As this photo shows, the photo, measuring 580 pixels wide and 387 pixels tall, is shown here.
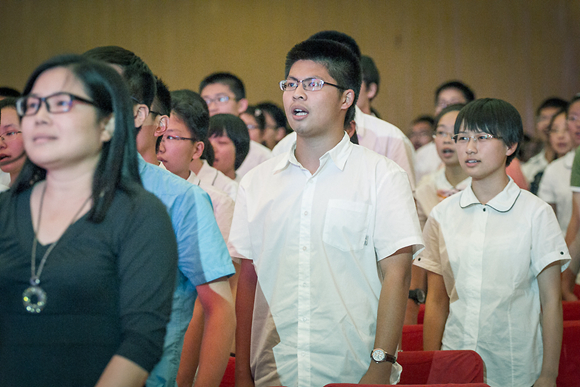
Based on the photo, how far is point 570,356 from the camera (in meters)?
2.14

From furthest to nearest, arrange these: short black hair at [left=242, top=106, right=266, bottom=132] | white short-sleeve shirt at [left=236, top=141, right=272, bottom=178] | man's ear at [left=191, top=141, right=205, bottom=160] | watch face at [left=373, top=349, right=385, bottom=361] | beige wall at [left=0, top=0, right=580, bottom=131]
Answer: beige wall at [left=0, top=0, right=580, bottom=131]
short black hair at [left=242, top=106, right=266, bottom=132]
white short-sleeve shirt at [left=236, top=141, right=272, bottom=178]
man's ear at [left=191, top=141, right=205, bottom=160]
watch face at [left=373, top=349, right=385, bottom=361]

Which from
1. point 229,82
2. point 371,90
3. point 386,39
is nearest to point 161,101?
point 371,90

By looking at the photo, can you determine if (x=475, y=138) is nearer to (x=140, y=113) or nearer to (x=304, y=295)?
(x=304, y=295)

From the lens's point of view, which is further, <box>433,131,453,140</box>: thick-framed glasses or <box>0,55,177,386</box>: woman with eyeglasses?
<box>433,131,453,140</box>: thick-framed glasses

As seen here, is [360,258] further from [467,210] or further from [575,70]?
[575,70]

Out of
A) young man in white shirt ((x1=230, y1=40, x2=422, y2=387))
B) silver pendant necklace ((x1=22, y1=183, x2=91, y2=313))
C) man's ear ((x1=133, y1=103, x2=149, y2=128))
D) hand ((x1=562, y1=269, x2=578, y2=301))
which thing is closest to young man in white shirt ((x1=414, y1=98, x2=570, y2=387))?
young man in white shirt ((x1=230, y1=40, x2=422, y2=387))

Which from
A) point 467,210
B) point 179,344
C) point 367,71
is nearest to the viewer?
point 179,344

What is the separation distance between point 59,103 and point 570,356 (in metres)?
2.01

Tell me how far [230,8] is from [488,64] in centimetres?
320

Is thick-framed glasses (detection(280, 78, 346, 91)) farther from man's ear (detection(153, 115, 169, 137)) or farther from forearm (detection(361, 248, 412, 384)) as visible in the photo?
forearm (detection(361, 248, 412, 384))

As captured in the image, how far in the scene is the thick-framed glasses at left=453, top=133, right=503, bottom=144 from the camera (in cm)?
218

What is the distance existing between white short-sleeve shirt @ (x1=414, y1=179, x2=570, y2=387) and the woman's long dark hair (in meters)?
1.44

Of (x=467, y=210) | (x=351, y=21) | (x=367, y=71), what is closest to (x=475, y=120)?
(x=467, y=210)

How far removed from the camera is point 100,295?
957 millimetres
